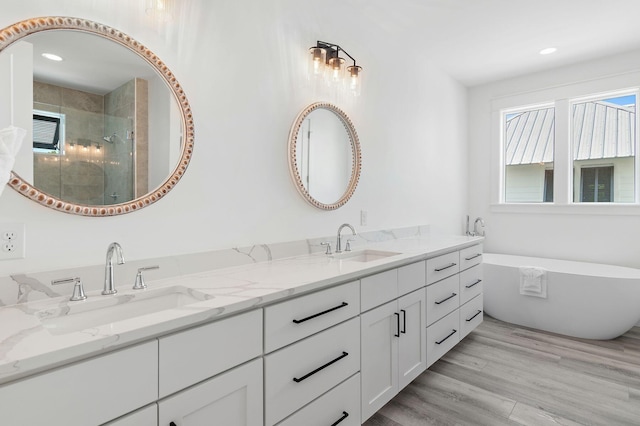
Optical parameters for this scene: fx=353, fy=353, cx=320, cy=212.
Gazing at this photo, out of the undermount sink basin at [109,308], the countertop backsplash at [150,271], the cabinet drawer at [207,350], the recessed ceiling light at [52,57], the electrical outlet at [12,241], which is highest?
the recessed ceiling light at [52,57]

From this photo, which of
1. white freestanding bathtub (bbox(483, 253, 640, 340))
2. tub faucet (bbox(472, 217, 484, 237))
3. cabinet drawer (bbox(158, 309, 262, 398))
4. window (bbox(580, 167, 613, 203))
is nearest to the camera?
cabinet drawer (bbox(158, 309, 262, 398))

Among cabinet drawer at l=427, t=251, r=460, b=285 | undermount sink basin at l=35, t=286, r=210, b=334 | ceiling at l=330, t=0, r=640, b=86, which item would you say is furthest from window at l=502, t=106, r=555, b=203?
undermount sink basin at l=35, t=286, r=210, b=334

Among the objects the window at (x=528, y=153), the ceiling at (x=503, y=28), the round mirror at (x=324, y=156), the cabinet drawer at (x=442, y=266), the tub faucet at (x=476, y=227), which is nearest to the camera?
the round mirror at (x=324, y=156)

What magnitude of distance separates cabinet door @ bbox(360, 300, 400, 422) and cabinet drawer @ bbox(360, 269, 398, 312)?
37mm

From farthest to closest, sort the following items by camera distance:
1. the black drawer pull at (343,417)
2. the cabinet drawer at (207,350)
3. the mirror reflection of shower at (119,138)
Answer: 1. the black drawer pull at (343,417)
2. the mirror reflection of shower at (119,138)
3. the cabinet drawer at (207,350)

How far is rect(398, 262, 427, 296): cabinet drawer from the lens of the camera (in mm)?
1951

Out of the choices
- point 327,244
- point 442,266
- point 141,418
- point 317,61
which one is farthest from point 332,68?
point 141,418

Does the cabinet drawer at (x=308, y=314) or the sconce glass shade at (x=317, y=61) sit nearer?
the cabinet drawer at (x=308, y=314)

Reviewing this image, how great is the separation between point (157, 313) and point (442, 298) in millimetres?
1914

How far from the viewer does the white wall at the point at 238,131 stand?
1.28 meters

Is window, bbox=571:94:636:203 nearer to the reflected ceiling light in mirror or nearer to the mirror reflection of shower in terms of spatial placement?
the reflected ceiling light in mirror

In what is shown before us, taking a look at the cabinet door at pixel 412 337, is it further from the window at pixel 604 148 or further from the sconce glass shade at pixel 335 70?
the window at pixel 604 148

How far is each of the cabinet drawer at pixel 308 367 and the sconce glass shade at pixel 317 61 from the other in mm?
1492

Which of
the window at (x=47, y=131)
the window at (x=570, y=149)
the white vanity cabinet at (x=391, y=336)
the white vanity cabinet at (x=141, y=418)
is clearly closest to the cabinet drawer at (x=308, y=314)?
the white vanity cabinet at (x=391, y=336)
